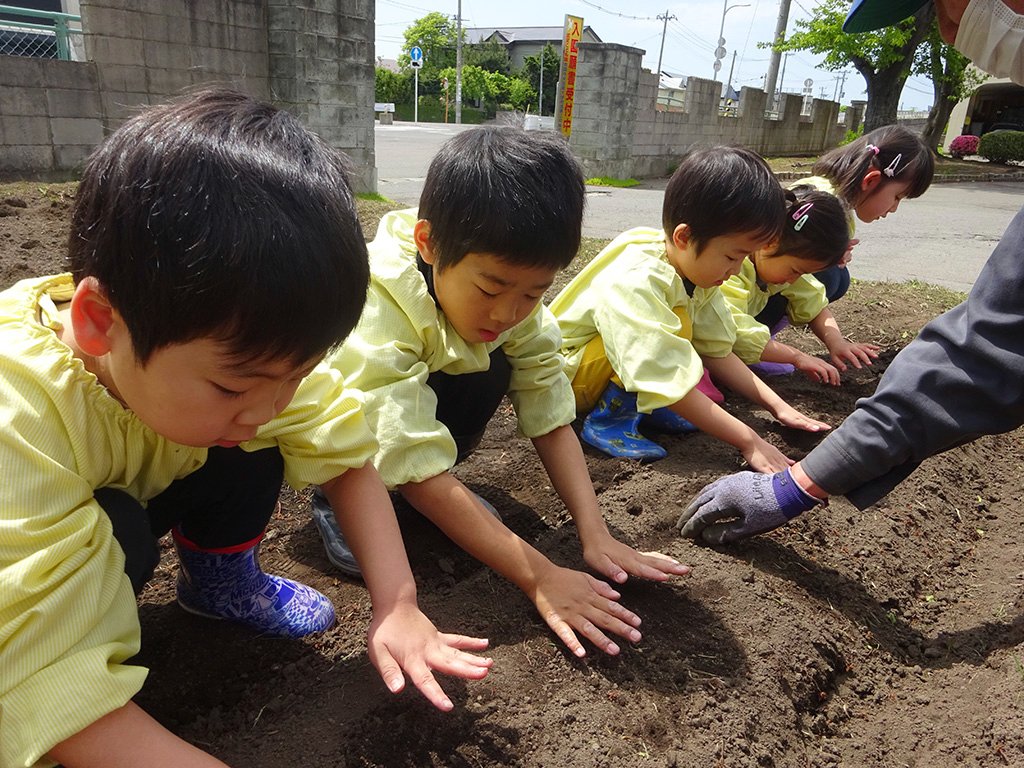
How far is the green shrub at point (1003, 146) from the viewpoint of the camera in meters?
22.3

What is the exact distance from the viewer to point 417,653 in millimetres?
1309

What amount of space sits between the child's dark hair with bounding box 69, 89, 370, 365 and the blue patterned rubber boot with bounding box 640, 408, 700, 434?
6.66ft

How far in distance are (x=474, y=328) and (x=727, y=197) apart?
109 cm

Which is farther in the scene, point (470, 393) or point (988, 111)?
point (988, 111)

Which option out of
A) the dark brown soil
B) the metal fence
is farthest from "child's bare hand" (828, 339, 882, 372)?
the metal fence

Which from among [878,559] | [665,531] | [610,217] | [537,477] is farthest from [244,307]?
[610,217]

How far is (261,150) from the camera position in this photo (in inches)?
41.8

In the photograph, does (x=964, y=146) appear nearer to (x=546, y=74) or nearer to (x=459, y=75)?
(x=459, y=75)

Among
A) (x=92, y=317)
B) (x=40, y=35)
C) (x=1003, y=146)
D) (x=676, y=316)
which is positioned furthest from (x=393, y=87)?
(x=92, y=317)

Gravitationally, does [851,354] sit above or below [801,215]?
Answer: below

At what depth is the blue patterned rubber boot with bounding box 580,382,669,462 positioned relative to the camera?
8.80 ft

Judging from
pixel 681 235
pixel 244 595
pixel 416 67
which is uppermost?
pixel 416 67

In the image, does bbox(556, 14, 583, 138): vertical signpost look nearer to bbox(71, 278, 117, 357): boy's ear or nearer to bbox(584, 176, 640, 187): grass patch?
bbox(584, 176, 640, 187): grass patch

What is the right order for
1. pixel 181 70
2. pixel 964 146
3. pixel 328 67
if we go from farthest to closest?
pixel 964 146
pixel 328 67
pixel 181 70
